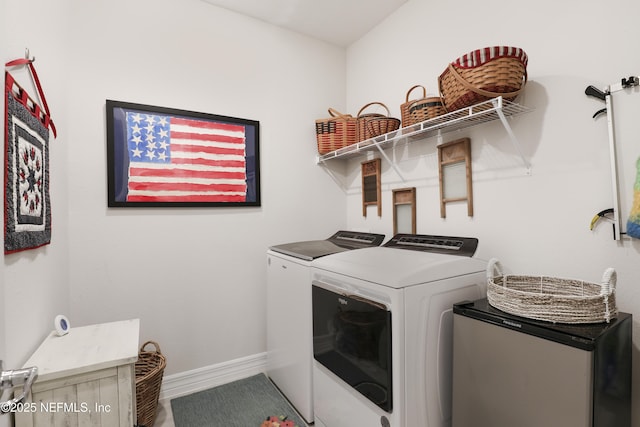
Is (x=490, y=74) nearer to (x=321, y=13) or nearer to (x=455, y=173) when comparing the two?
(x=455, y=173)

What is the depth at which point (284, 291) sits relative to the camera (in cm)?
209

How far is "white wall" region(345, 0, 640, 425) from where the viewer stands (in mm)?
1329

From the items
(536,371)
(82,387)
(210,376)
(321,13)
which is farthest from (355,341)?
(321,13)

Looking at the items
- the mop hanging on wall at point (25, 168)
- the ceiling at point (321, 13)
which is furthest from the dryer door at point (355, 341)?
the ceiling at point (321, 13)

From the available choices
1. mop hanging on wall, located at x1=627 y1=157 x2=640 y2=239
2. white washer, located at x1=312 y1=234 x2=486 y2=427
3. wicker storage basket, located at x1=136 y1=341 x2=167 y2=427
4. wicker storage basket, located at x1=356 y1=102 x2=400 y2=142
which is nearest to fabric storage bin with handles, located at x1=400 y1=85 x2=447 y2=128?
wicker storage basket, located at x1=356 y1=102 x2=400 y2=142

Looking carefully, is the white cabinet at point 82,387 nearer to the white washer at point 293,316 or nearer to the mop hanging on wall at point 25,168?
the mop hanging on wall at point 25,168

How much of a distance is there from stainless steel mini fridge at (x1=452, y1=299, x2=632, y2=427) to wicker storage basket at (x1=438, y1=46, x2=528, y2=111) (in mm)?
947

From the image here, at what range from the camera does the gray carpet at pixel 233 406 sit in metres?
1.91

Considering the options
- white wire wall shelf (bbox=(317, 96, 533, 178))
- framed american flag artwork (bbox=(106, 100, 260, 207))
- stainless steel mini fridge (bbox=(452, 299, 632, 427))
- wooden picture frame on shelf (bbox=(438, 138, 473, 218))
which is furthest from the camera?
framed american flag artwork (bbox=(106, 100, 260, 207))

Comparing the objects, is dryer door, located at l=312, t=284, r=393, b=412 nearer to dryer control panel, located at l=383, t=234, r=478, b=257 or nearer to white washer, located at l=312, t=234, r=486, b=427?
white washer, located at l=312, t=234, r=486, b=427

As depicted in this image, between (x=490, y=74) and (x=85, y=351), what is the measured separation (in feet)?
6.80

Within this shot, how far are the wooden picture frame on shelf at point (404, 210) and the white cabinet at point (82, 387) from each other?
175 cm

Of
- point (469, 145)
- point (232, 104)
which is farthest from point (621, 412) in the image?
point (232, 104)

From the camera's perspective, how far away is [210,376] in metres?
2.29
